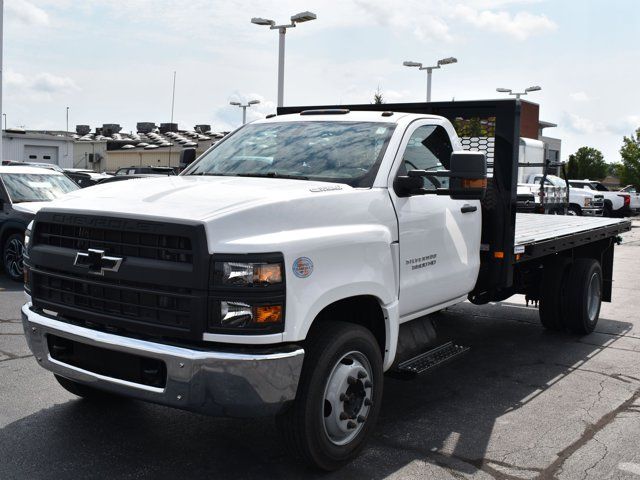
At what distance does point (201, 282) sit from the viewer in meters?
3.68

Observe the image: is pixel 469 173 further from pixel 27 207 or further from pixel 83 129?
pixel 83 129

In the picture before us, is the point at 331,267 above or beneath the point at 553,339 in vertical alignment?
above

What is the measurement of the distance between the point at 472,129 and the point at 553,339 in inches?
113

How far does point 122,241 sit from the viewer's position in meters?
3.96

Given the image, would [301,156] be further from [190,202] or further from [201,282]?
[201,282]

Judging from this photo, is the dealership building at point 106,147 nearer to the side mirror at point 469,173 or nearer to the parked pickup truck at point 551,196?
the parked pickup truck at point 551,196

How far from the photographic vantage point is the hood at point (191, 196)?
3920mm

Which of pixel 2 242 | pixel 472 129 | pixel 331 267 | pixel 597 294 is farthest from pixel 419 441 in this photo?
pixel 2 242

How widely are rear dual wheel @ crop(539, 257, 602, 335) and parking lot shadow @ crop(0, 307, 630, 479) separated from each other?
5.16ft

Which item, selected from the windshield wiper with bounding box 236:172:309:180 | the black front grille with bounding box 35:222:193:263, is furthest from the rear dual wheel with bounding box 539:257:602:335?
the black front grille with bounding box 35:222:193:263

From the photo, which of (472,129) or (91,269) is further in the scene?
(472,129)

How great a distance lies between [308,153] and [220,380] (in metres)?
1.97

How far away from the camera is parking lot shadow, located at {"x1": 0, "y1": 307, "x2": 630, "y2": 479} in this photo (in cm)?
428

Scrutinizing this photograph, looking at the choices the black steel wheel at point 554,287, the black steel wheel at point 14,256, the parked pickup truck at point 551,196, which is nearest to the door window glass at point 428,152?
the black steel wheel at point 554,287
